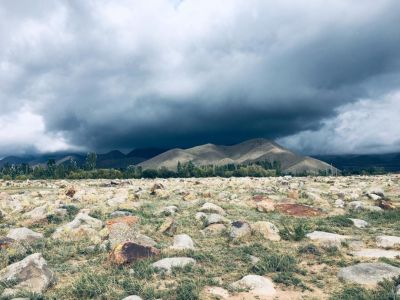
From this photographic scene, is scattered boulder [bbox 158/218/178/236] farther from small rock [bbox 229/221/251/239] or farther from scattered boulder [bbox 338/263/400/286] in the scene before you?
scattered boulder [bbox 338/263/400/286]

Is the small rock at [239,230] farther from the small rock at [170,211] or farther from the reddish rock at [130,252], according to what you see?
the small rock at [170,211]

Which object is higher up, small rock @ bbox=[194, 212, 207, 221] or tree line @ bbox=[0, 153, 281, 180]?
tree line @ bbox=[0, 153, 281, 180]

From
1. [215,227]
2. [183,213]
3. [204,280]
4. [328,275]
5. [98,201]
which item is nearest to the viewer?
[204,280]

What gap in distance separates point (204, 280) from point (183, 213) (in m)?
9.21

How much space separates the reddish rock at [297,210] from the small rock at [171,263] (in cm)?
971

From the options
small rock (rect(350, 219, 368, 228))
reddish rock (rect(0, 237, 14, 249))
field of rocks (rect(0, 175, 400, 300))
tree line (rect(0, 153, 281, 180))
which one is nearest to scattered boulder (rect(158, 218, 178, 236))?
field of rocks (rect(0, 175, 400, 300))

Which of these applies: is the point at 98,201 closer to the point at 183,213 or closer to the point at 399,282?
the point at 183,213

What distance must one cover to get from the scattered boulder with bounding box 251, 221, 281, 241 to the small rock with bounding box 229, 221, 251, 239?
392 mm

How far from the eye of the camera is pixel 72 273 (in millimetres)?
10227

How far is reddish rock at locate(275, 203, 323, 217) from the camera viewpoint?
18.9 m

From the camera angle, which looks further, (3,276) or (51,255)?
(51,255)

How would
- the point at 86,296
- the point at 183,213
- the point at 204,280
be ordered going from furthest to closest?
the point at 183,213 < the point at 204,280 < the point at 86,296

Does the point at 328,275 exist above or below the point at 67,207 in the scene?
below

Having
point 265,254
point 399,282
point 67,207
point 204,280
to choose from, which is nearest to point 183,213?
point 67,207
